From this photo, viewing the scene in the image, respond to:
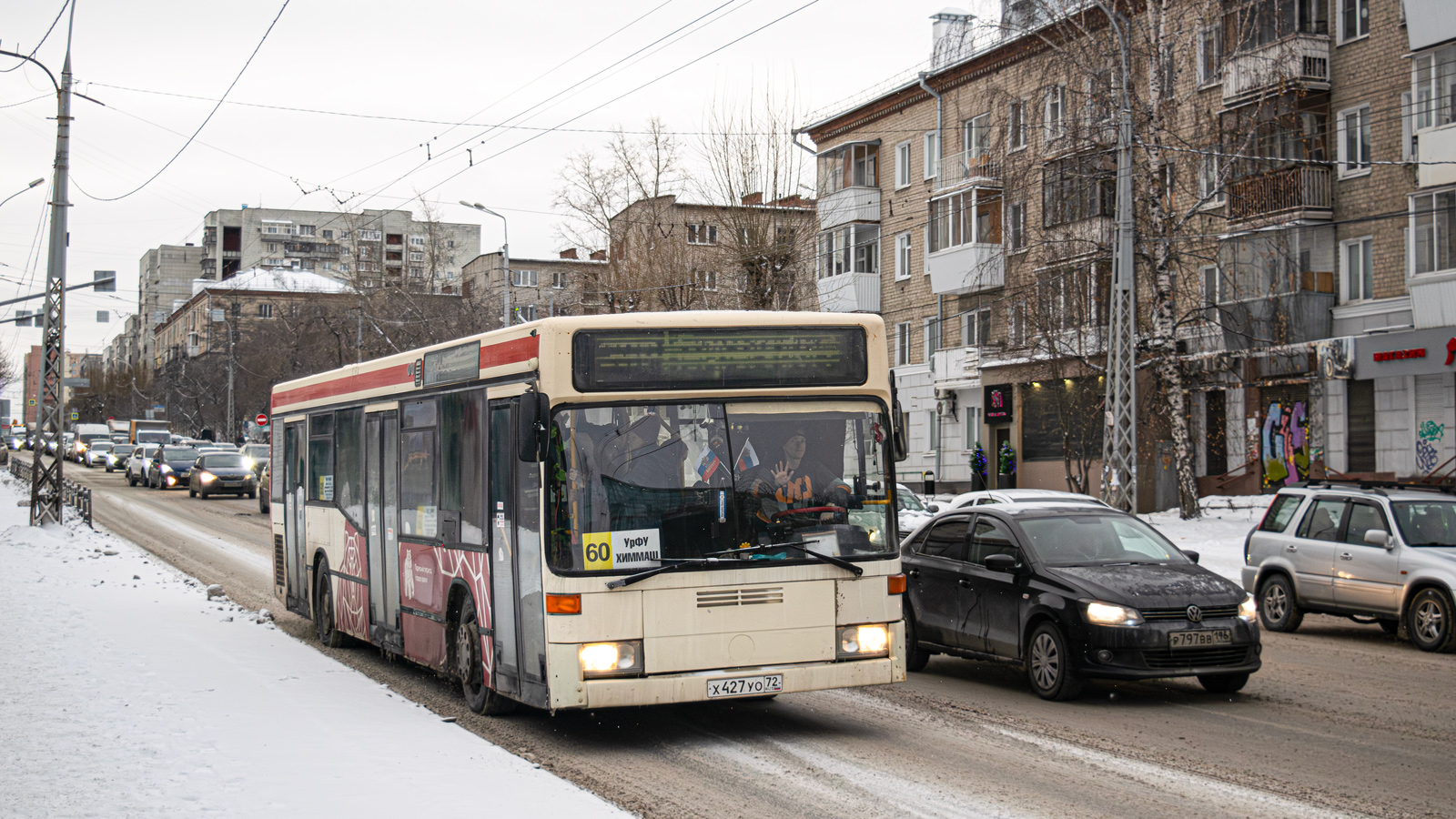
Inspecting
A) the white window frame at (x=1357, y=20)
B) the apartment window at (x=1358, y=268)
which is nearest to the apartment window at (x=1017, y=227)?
the apartment window at (x=1358, y=268)

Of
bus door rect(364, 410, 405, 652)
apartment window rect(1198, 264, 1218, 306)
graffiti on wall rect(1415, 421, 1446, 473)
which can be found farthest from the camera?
apartment window rect(1198, 264, 1218, 306)

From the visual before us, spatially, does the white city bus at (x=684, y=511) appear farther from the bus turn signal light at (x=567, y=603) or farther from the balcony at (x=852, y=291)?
the balcony at (x=852, y=291)

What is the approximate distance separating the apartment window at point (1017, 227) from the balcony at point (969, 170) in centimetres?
104

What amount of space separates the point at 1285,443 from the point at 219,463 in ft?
108

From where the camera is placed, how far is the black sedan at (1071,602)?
9906 mm

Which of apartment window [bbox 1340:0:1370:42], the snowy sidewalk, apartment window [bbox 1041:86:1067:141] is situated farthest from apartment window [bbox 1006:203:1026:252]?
the snowy sidewalk

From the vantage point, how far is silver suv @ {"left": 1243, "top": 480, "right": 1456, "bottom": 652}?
1364 centimetres

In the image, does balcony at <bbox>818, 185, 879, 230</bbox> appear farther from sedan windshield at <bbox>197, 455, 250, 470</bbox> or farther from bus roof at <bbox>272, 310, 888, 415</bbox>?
bus roof at <bbox>272, 310, 888, 415</bbox>

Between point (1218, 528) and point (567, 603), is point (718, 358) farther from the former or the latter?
point (1218, 528)

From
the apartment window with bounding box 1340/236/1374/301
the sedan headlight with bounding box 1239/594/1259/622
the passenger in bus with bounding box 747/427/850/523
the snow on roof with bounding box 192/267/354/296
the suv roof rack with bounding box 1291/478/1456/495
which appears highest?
the snow on roof with bounding box 192/267/354/296

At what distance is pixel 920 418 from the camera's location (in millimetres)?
48000

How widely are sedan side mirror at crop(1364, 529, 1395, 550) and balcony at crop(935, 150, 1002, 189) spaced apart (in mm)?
27601

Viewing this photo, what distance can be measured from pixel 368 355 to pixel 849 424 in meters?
52.8

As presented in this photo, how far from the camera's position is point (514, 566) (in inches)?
353
